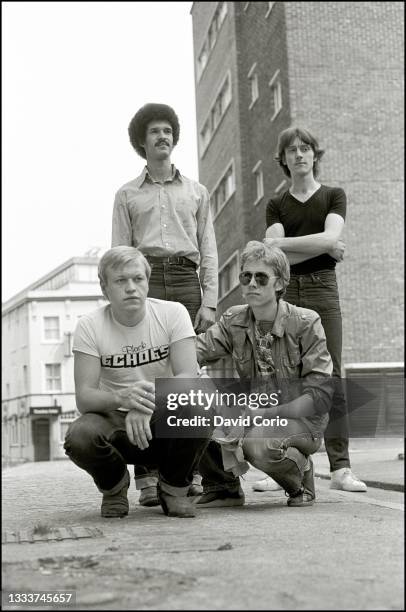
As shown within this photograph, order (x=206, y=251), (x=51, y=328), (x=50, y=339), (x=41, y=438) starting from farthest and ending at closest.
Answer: (x=51, y=328) < (x=50, y=339) < (x=41, y=438) < (x=206, y=251)

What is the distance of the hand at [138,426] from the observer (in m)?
3.53

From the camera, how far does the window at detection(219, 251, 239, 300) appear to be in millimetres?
26203

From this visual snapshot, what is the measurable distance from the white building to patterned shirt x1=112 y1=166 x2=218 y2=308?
46.3 meters

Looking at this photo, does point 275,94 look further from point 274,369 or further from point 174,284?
point 274,369

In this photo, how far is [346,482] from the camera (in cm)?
481

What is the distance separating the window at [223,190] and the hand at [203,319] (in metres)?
21.8

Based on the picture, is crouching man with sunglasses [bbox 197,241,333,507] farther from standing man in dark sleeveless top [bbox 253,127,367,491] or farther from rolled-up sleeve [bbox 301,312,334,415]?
standing man in dark sleeveless top [bbox 253,127,367,491]

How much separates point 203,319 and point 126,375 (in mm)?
992

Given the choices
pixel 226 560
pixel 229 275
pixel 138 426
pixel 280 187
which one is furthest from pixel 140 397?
pixel 229 275

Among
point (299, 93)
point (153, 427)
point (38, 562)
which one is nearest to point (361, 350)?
point (299, 93)

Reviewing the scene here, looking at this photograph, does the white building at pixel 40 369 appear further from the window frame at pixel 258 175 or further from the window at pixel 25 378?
the window frame at pixel 258 175

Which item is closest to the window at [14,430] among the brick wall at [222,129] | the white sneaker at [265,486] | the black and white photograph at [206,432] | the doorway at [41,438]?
the doorway at [41,438]

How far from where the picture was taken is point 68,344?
53750 mm

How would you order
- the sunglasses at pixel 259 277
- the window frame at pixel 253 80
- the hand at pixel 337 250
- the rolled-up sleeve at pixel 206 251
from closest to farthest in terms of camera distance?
the sunglasses at pixel 259 277 < the hand at pixel 337 250 < the rolled-up sleeve at pixel 206 251 < the window frame at pixel 253 80
